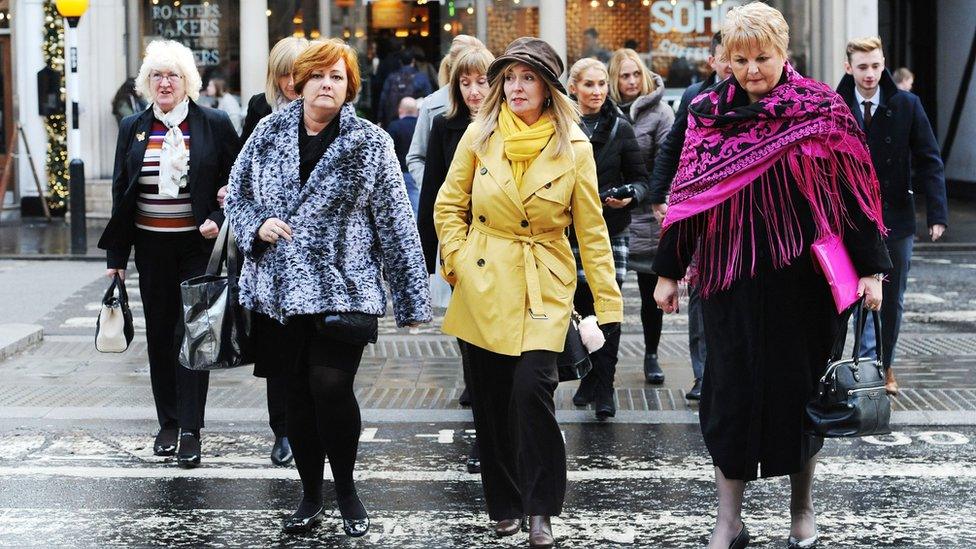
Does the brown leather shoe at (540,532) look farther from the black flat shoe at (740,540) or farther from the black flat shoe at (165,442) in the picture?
the black flat shoe at (165,442)

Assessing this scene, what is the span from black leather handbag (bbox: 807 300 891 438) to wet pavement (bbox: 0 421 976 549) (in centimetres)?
70

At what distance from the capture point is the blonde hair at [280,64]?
22.9 ft

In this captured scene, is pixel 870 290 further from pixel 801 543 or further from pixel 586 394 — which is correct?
pixel 586 394

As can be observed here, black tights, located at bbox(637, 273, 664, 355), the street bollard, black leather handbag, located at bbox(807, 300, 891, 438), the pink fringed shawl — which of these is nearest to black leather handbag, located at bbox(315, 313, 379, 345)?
the pink fringed shawl

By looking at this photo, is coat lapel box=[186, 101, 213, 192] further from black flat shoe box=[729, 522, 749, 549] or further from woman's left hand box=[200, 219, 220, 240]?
black flat shoe box=[729, 522, 749, 549]

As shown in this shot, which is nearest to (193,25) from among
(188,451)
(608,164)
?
(608,164)

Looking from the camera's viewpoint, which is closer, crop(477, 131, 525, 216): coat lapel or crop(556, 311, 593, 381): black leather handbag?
crop(477, 131, 525, 216): coat lapel

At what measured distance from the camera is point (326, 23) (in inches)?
876

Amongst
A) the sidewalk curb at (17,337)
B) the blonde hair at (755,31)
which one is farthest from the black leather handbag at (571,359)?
the sidewalk curb at (17,337)

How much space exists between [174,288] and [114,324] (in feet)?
1.18

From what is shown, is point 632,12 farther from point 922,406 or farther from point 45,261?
point 922,406

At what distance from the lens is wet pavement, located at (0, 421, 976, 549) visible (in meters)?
5.70

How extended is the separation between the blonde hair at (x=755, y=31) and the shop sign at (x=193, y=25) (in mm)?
17596

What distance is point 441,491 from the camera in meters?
6.42
